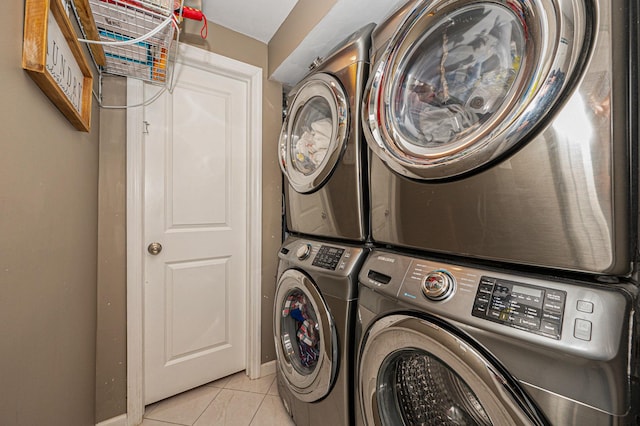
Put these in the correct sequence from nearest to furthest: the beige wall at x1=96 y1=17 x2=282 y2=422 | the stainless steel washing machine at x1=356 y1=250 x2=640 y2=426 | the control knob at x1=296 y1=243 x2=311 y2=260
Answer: the stainless steel washing machine at x1=356 y1=250 x2=640 y2=426 < the control knob at x1=296 y1=243 x2=311 y2=260 < the beige wall at x1=96 y1=17 x2=282 y2=422

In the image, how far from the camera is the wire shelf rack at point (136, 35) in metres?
1.03

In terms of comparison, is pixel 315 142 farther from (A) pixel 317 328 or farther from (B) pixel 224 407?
(B) pixel 224 407

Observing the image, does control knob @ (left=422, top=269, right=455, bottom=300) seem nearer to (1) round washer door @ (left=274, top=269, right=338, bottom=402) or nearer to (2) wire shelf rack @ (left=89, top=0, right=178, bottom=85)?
(1) round washer door @ (left=274, top=269, right=338, bottom=402)

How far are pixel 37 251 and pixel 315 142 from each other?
3.80 ft

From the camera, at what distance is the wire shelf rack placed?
3.38 ft

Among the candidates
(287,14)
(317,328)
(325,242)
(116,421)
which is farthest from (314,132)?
(116,421)

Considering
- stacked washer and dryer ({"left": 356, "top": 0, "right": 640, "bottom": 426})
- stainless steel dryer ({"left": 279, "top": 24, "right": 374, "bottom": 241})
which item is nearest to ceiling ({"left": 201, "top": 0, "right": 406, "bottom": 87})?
stainless steel dryer ({"left": 279, "top": 24, "right": 374, "bottom": 241})

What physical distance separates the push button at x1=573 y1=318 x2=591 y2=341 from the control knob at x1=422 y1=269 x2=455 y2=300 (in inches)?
9.5

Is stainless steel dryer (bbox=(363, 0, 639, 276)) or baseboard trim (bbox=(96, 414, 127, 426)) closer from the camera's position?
stainless steel dryer (bbox=(363, 0, 639, 276))

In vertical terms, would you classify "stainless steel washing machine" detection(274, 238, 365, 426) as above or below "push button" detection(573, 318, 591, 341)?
below

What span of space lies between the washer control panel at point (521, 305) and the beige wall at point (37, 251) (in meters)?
1.13

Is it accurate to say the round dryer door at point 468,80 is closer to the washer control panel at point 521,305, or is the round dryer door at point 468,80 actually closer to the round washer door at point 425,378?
the washer control panel at point 521,305

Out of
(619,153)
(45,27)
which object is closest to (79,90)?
(45,27)

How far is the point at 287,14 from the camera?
1609 mm
